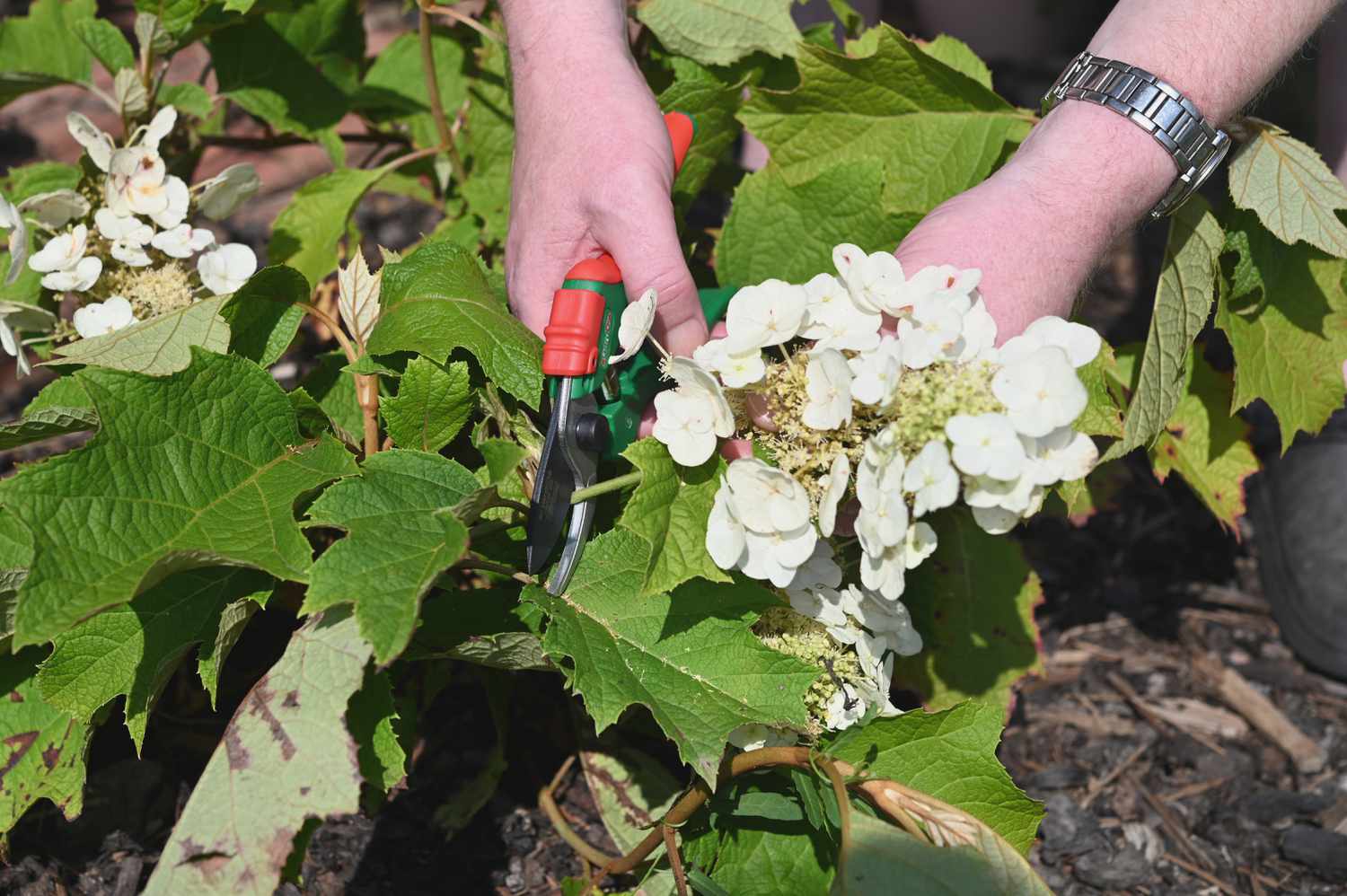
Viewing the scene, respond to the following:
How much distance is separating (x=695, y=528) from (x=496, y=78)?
1.20 meters

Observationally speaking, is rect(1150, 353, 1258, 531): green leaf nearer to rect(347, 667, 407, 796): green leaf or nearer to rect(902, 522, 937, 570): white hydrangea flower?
rect(902, 522, 937, 570): white hydrangea flower

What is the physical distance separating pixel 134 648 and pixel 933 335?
1023 millimetres

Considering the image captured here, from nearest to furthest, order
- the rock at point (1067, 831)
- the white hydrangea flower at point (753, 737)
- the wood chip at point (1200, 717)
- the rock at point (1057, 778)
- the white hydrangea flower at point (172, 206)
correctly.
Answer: the white hydrangea flower at point (753, 737) → the white hydrangea flower at point (172, 206) → the rock at point (1067, 831) → the rock at point (1057, 778) → the wood chip at point (1200, 717)

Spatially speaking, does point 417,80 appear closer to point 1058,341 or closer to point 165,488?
Answer: point 165,488

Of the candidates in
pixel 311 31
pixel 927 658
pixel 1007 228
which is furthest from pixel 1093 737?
pixel 311 31

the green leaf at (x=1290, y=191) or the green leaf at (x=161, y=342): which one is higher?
the green leaf at (x=1290, y=191)

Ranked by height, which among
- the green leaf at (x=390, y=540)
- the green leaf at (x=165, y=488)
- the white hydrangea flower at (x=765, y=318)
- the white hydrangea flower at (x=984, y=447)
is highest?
the white hydrangea flower at (x=984, y=447)

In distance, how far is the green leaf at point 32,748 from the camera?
144 centimetres

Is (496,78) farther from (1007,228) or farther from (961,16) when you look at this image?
(961,16)

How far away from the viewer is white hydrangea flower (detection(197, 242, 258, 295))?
1651mm

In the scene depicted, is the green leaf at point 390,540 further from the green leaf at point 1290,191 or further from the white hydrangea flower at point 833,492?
the green leaf at point 1290,191

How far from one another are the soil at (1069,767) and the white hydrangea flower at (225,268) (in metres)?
0.50

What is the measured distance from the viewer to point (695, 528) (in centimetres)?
126

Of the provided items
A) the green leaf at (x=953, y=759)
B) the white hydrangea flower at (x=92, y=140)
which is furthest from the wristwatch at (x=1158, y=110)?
the white hydrangea flower at (x=92, y=140)
